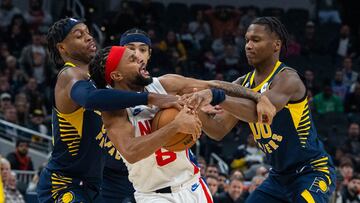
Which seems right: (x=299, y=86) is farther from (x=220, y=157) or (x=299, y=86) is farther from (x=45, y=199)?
(x=220, y=157)

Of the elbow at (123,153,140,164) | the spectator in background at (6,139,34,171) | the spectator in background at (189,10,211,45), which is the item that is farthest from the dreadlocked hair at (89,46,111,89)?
the spectator in background at (189,10,211,45)

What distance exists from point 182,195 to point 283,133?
4.66 ft

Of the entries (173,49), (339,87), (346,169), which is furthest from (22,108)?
(339,87)

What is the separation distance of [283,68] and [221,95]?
1156 millimetres

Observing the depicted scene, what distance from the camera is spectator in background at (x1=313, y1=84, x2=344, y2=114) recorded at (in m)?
18.1

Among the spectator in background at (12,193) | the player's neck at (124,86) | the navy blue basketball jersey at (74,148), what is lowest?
the spectator in background at (12,193)

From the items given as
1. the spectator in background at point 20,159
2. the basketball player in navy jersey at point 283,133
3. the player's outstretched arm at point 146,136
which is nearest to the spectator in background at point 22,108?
the spectator in background at point 20,159

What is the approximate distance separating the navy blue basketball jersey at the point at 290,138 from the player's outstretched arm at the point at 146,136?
1436 millimetres

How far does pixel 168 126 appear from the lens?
6492 millimetres

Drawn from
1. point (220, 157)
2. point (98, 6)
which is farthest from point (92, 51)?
point (98, 6)

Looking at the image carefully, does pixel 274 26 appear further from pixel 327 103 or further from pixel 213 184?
pixel 327 103

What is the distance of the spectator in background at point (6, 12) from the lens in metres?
19.3

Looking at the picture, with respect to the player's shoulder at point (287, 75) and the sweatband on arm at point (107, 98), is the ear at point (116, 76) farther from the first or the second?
the player's shoulder at point (287, 75)

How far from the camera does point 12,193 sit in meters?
12.5
